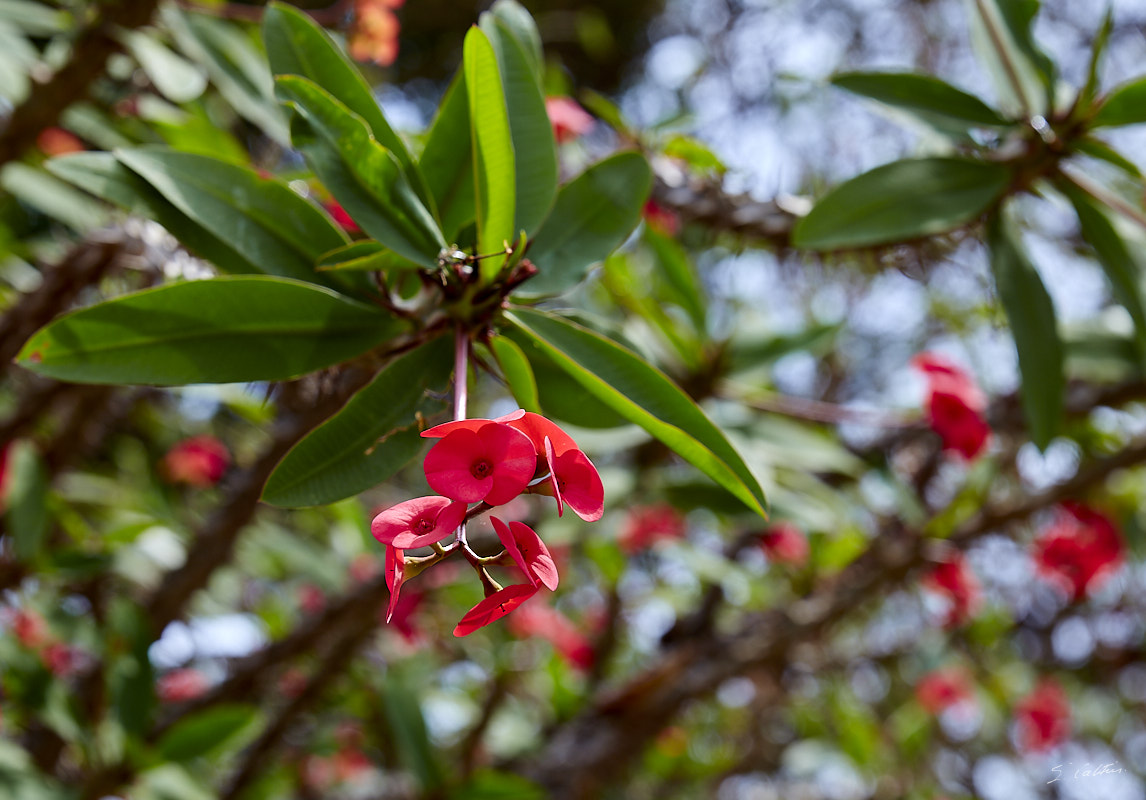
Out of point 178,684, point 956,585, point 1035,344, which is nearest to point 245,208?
point 1035,344

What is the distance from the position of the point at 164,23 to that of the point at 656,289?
1099mm

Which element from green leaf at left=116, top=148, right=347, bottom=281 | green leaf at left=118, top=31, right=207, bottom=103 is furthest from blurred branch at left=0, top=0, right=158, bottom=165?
green leaf at left=116, top=148, right=347, bottom=281

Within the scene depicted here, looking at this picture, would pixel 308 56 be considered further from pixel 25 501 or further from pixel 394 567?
pixel 25 501

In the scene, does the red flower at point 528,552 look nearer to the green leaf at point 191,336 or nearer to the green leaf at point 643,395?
the green leaf at point 643,395

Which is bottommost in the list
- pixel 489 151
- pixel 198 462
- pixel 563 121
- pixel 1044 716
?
pixel 1044 716

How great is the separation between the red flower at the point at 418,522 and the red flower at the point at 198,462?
218 cm

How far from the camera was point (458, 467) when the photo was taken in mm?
510

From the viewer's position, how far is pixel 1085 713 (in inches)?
137

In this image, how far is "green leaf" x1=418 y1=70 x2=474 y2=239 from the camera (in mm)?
781

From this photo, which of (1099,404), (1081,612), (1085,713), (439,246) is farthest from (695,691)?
(1085,713)

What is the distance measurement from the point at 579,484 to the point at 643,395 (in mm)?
165

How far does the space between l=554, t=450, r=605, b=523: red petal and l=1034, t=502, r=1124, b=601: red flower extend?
1.72 meters

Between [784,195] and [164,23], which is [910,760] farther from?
[164,23]

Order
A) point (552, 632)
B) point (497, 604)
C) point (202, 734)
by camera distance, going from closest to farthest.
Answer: point (497, 604), point (202, 734), point (552, 632)
